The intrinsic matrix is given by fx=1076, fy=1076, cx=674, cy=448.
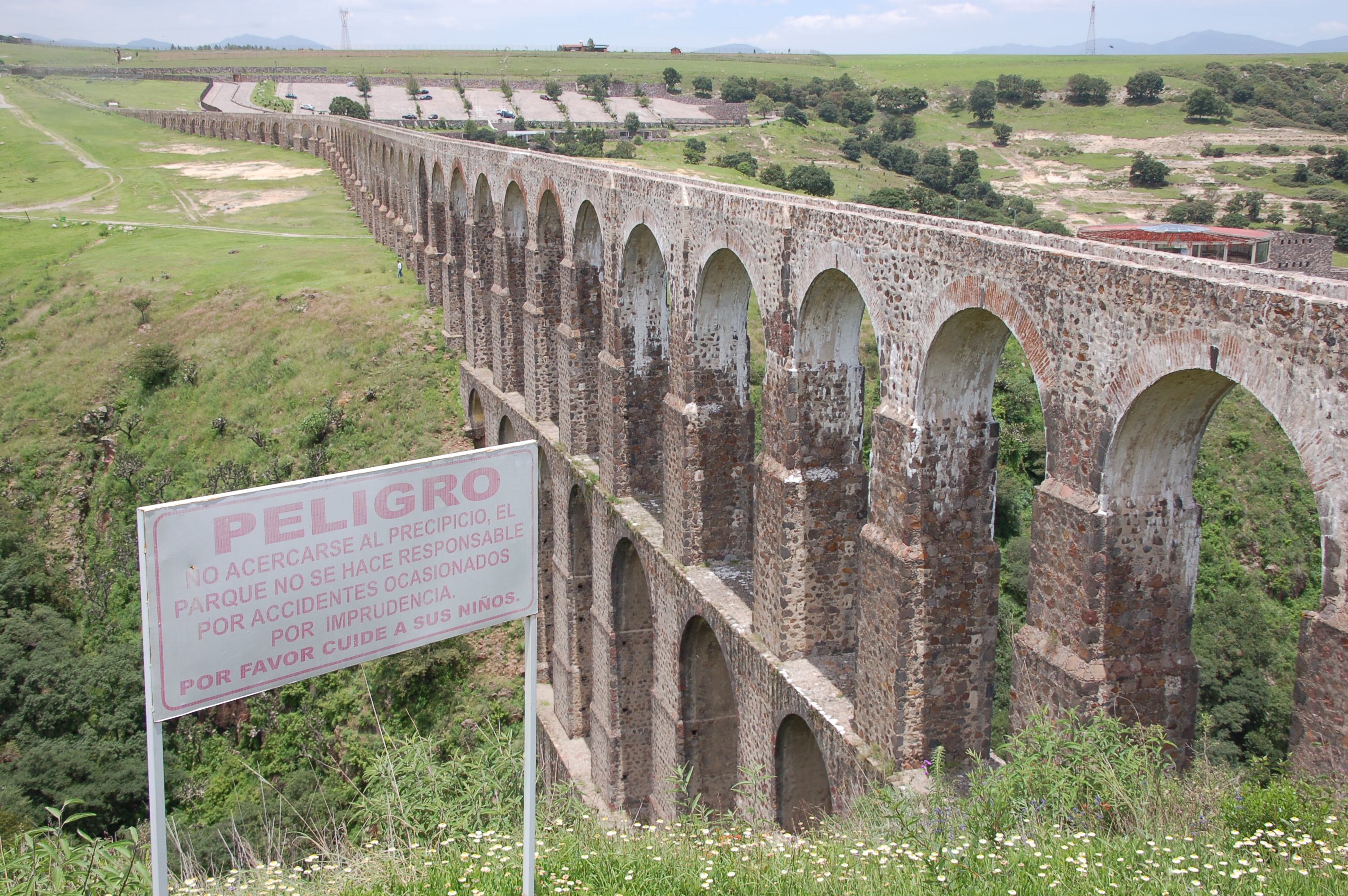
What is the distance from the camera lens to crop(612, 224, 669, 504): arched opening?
1590 cm

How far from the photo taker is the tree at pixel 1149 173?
2067 inches

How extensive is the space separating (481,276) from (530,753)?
68.9 feet

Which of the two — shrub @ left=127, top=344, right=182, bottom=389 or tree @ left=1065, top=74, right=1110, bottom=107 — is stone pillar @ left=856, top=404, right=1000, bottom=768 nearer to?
shrub @ left=127, top=344, right=182, bottom=389

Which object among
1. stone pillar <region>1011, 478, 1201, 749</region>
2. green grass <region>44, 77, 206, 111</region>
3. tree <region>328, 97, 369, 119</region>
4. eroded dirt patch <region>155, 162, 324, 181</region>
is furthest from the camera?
green grass <region>44, 77, 206, 111</region>

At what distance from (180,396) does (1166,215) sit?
37.4 m

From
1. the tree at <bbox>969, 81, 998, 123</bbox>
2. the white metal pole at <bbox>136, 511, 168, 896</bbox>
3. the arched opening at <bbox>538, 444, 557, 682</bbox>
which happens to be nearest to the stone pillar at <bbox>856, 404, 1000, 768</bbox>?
the white metal pole at <bbox>136, 511, 168, 896</bbox>

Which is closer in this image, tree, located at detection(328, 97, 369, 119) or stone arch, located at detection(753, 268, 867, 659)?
stone arch, located at detection(753, 268, 867, 659)

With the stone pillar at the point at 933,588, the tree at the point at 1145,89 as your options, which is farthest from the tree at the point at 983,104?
the stone pillar at the point at 933,588

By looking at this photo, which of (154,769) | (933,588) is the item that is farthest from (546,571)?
(154,769)

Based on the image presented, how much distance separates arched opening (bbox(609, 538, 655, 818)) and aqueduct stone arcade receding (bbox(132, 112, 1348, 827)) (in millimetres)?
42

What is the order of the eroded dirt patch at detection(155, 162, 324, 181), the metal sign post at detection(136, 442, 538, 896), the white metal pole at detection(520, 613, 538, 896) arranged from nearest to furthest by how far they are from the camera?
1. the metal sign post at detection(136, 442, 538, 896)
2. the white metal pole at detection(520, 613, 538, 896)
3. the eroded dirt patch at detection(155, 162, 324, 181)

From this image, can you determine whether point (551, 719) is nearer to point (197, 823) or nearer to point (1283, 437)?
point (197, 823)

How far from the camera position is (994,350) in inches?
366

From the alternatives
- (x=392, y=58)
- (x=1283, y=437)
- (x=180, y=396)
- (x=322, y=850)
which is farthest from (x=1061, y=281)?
(x=392, y=58)
